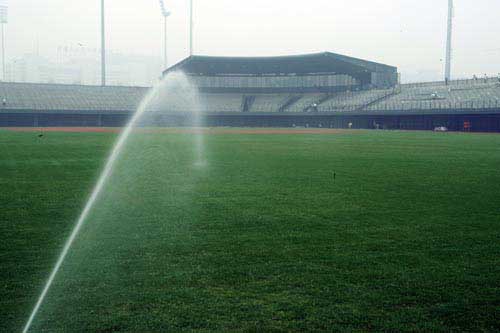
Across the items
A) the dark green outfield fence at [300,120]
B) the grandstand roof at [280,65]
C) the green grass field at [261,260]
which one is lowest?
the green grass field at [261,260]

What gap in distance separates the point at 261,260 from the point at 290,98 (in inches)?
3318

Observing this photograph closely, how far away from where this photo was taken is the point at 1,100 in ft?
234

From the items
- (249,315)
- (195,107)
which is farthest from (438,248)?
(195,107)

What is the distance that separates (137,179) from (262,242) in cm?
828

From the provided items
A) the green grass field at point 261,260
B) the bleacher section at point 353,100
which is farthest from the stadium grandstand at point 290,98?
the green grass field at point 261,260

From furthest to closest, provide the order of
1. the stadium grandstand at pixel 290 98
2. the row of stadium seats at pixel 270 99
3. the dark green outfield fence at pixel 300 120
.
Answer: the row of stadium seats at pixel 270 99 < the stadium grandstand at pixel 290 98 < the dark green outfield fence at pixel 300 120

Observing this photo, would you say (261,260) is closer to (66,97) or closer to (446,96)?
(446,96)

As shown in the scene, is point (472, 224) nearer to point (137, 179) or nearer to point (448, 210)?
point (448, 210)

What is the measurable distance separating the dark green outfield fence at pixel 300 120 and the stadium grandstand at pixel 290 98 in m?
0.14

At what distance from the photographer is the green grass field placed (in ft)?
15.6

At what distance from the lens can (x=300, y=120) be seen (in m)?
82.0

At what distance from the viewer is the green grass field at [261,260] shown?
4.75m

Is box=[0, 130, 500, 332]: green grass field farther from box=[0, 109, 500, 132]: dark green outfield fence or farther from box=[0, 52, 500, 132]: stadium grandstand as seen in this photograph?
box=[0, 52, 500, 132]: stadium grandstand

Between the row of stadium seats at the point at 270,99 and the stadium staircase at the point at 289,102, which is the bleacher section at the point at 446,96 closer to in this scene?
the row of stadium seats at the point at 270,99
